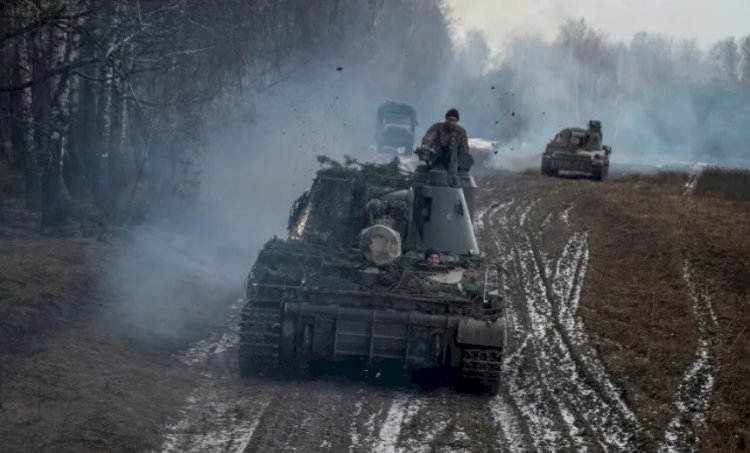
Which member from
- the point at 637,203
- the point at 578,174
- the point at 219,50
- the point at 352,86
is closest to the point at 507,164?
the point at 352,86

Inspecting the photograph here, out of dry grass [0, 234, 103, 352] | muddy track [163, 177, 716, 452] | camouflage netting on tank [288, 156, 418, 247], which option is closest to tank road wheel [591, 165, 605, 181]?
dry grass [0, 234, 103, 352]

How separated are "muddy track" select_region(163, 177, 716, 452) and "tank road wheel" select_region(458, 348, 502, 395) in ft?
0.62

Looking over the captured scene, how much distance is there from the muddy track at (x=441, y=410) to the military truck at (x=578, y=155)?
25.3m

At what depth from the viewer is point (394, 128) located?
52.6 m

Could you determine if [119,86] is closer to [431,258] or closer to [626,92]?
[431,258]

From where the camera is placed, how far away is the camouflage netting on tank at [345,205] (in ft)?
41.1

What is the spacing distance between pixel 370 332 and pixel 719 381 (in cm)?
379

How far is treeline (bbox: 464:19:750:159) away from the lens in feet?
261

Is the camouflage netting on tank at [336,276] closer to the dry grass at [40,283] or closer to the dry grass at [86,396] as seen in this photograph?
the dry grass at [86,396]

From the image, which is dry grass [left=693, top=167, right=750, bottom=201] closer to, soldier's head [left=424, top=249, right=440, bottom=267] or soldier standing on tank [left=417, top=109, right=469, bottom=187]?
soldier standing on tank [left=417, top=109, right=469, bottom=187]

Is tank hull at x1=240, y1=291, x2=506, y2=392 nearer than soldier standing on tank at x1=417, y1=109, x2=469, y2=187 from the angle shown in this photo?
Yes

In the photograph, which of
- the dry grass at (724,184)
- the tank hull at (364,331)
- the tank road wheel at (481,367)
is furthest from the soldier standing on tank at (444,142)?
the dry grass at (724,184)

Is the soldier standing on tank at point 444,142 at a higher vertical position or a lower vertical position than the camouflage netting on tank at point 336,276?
higher

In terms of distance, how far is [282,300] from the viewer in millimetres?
10883
